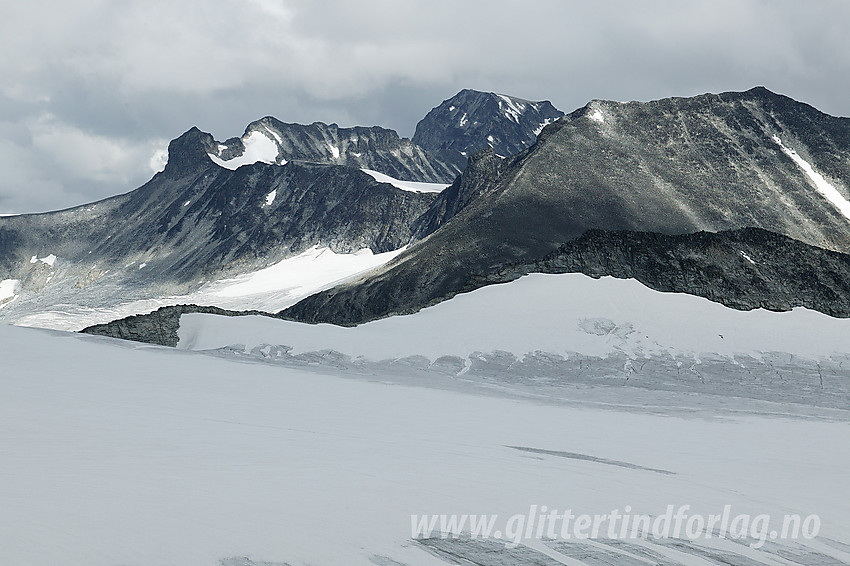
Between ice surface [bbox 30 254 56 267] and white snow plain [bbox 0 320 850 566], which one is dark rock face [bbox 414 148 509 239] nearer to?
white snow plain [bbox 0 320 850 566]

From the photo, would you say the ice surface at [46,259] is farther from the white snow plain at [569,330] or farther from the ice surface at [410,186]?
the white snow plain at [569,330]

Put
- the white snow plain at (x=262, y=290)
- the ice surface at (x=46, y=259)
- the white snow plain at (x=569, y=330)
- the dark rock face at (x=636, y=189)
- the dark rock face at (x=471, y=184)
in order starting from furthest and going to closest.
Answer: the ice surface at (x=46, y=259) → the white snow plain at (x=262, y=290) → the dark rock face at (x=471, y=184) → the dark rock face at (x=636, y=189) → the white snow plain at (x=569, y=330)

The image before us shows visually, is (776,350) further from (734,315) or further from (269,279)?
(269,279)

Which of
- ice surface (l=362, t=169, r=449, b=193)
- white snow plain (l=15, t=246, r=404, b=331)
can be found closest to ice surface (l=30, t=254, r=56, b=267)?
white snow plain (l=15, t=246, r=404, b=331)

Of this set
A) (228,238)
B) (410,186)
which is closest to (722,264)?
(410,186)

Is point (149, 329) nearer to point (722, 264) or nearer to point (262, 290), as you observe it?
point (722, 264)

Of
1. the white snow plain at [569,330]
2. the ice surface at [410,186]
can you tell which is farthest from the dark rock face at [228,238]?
the white snow plain at [569,330]
